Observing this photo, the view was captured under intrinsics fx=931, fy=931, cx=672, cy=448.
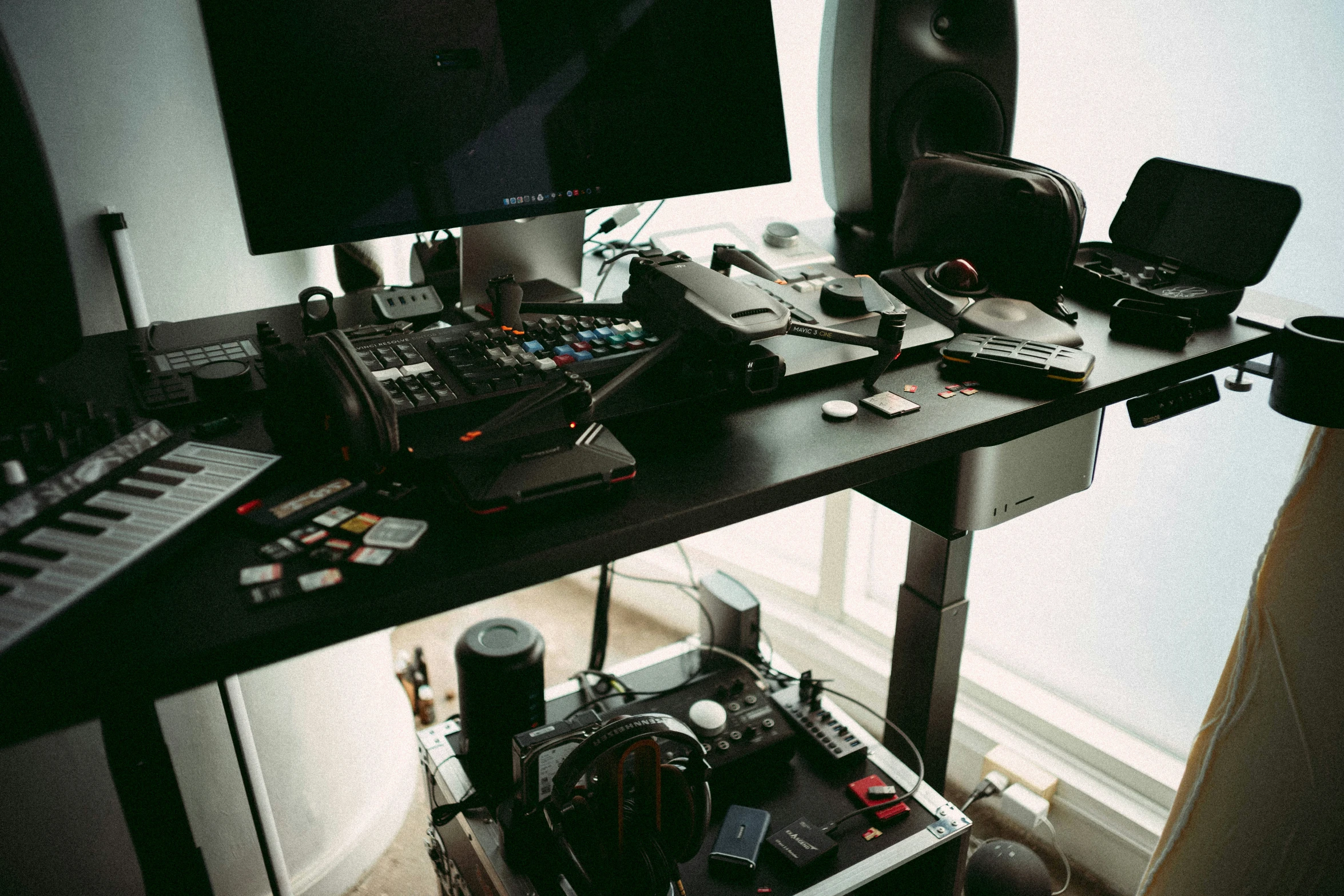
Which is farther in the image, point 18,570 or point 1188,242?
point 1188,242

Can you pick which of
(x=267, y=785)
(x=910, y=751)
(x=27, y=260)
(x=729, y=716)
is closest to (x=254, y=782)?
(x=267, y=785)

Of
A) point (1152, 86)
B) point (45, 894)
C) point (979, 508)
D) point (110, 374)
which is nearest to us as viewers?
point (110, 374)

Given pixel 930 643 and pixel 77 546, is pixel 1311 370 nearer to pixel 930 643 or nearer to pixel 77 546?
pixel 930 643

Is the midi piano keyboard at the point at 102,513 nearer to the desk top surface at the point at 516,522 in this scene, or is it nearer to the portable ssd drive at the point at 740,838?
the desk top surface at the point at 516,522

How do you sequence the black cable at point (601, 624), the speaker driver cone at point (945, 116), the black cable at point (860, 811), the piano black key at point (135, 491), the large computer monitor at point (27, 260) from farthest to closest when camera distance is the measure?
the black cable at point (601, 624), the speaker driver cone at point (945, 116), the black cable at point (860, 811), the large computer monitor at point (27, 260), the piano black key at point (135, 491)

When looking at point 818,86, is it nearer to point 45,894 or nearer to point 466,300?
point 466,300

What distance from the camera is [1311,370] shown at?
40.4 inches

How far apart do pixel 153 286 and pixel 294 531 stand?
2.58 ft

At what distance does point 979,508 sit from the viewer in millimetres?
1050

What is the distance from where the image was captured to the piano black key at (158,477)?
2.31 feet

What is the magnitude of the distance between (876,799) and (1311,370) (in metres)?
0.72

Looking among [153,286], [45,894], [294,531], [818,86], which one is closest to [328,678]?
[45,894]

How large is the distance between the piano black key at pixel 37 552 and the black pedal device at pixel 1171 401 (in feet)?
3.25

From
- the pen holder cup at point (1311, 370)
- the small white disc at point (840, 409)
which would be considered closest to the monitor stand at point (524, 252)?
the small white disc at point (840, 409)
